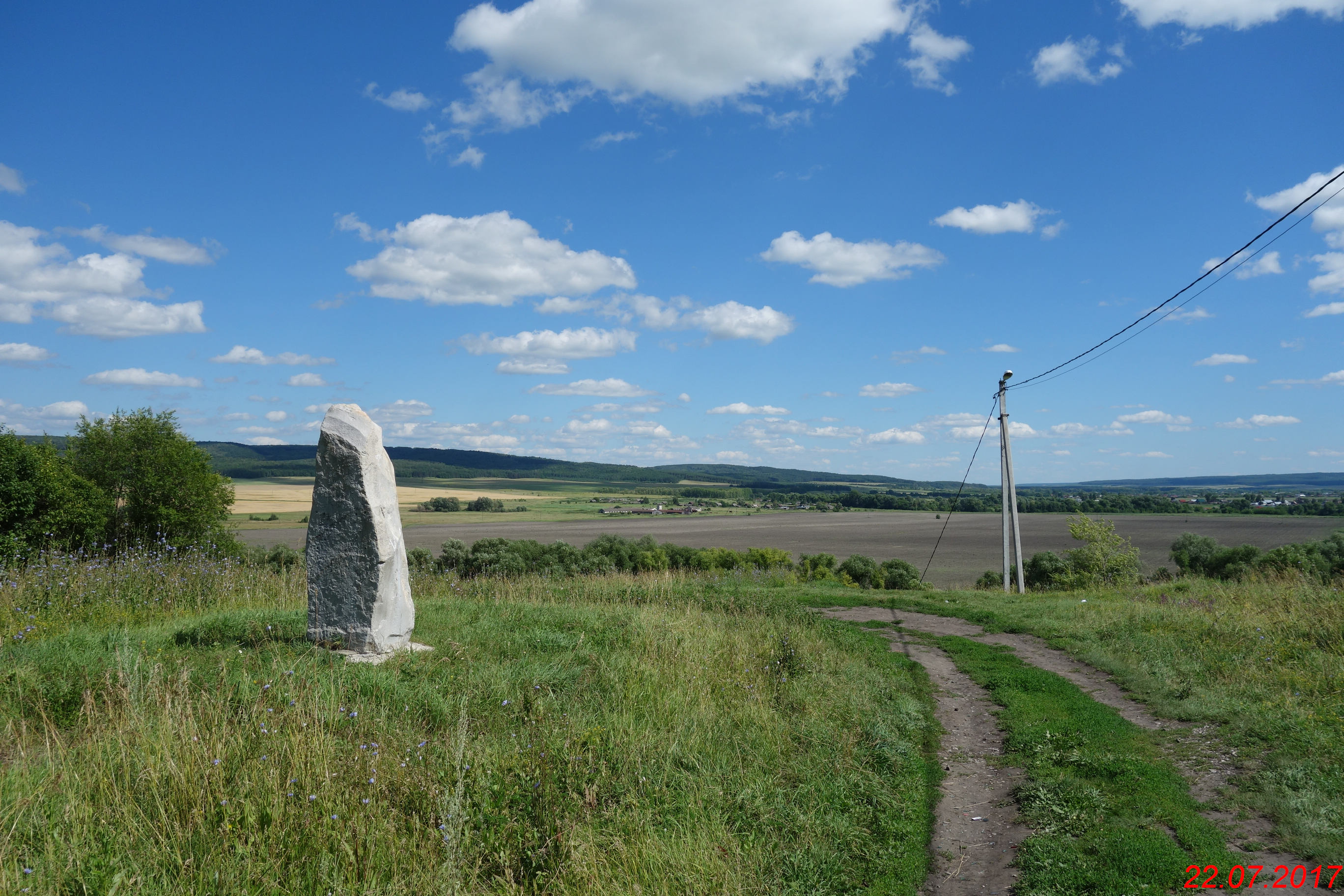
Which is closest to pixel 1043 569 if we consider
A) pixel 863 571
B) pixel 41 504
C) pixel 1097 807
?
pixel 863 571

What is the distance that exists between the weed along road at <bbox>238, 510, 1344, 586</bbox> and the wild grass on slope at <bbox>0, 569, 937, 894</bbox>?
113 feet

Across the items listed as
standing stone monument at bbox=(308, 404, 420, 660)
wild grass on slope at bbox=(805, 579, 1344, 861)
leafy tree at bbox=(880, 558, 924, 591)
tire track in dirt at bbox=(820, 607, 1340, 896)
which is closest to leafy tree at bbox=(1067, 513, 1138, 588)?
leafy tree at bbox=(880, 558, 924, 591)

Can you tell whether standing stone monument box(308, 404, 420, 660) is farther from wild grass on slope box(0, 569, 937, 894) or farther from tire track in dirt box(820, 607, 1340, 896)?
tire track in dirt box(820, 607, 1340, 896)

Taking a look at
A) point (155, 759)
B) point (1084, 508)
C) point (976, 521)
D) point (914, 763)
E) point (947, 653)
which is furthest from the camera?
point (976, 521)

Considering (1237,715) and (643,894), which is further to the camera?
(1237,715)

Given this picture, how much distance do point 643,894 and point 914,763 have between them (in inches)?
139

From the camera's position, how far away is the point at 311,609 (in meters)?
9.02

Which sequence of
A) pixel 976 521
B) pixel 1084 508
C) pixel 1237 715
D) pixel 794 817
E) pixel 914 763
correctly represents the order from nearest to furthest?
pixel 794 817, pixel 914 763, pixel 1237 715, pixel 1084 508, pixel 976 521

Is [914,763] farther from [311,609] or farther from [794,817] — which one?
[311,609]

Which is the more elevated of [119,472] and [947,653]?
[119,472]

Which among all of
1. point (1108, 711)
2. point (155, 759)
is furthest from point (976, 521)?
point (155, 759)

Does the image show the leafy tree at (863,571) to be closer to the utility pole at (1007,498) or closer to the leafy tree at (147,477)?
the utility pole at (1007,498)

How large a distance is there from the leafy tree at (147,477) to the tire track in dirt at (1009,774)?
75.5ft

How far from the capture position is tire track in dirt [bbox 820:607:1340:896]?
194 inches
